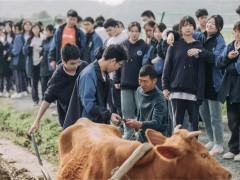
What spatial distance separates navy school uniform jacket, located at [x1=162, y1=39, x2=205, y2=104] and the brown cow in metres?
2.52

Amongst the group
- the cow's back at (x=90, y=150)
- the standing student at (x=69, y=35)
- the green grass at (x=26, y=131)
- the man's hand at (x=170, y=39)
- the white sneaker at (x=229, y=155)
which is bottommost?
the green grass at (x=26, y=131)

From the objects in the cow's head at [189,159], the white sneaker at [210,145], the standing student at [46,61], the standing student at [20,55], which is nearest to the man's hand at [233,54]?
the white sneaker at [210,145]

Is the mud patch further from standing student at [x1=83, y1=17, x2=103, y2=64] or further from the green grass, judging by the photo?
standing student at [x1=83, y1=17, x2=103, y2=64]

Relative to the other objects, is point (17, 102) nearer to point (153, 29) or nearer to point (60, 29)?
point (60, 29)

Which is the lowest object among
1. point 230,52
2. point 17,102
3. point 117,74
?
point 17,102

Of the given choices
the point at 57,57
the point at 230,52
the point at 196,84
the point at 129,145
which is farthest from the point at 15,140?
the point at 129,145

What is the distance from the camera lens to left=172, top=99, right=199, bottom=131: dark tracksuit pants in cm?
784

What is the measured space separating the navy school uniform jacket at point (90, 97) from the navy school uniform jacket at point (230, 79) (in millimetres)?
1961

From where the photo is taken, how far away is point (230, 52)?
24.3ft

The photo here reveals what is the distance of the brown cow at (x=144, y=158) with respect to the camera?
164 inches

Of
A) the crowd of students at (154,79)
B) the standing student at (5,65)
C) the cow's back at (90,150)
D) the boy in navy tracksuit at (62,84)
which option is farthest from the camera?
the standing student at (5,65)

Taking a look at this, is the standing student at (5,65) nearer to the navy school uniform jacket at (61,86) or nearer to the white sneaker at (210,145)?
the white sneaker at (210,145)

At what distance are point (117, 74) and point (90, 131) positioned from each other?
4245mm

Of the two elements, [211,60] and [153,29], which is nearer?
[211,60]
